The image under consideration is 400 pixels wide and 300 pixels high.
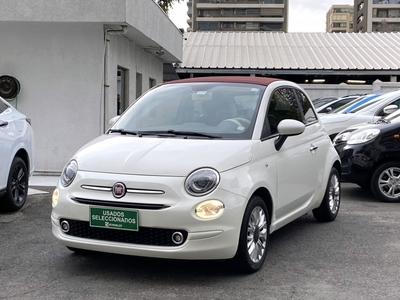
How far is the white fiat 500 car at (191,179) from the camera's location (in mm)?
3932

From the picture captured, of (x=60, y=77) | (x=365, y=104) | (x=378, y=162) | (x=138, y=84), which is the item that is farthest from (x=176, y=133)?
(x=138, y=84)

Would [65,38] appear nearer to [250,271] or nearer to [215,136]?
[215,136]

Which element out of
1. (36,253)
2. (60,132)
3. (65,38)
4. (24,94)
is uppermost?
(65,38)

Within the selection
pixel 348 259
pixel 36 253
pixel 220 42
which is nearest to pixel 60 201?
pixel 36 253

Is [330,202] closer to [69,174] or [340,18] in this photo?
[69,174]

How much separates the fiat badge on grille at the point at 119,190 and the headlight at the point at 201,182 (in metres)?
0.48

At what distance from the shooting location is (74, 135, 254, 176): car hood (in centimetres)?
405

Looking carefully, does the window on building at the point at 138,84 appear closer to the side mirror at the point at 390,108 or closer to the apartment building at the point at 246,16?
the side mirror at the point at 390,108

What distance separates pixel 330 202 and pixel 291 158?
4.95ft

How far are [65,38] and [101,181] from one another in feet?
22.5

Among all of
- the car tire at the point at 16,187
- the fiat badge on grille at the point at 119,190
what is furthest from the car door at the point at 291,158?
the car tire at the point at 16,187

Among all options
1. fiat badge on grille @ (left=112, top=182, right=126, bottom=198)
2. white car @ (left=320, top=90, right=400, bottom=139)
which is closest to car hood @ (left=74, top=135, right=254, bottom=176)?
fiat badge on grille @ (left=112, top=182, right=126, bottom=198)

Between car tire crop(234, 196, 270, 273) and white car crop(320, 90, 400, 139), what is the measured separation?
699cm

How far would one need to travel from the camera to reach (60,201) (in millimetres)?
4242
